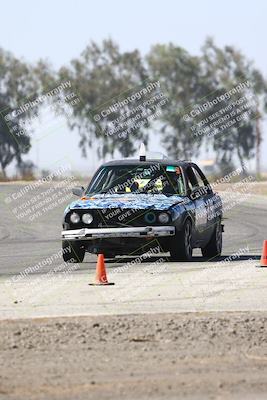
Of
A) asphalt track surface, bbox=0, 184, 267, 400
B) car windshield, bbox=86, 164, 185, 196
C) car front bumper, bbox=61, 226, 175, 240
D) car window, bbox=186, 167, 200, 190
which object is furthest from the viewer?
car window, bbox=186, 167, 200, 190

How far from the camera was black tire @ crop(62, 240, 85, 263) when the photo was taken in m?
19.6

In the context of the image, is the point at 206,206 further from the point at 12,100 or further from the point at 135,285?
the point at 12,100

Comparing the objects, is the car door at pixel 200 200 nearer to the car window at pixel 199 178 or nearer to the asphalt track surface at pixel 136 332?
the car window at pixel 199 178

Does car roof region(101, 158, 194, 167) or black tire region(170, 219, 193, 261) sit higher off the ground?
car roof region(101, 158, 194, 167)

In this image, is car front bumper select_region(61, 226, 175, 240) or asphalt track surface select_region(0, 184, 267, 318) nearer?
asphalt track surface select_region(0, 184, 267, 318)

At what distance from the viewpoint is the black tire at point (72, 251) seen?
773 inches

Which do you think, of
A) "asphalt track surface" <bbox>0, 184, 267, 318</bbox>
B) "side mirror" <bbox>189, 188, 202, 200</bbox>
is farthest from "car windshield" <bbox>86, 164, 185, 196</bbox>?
"asphalt track surface" <bbox>0, 184, 267, 318</bbox>

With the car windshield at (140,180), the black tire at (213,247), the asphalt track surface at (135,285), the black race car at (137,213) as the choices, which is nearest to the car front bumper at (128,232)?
the black race car at (137,213)

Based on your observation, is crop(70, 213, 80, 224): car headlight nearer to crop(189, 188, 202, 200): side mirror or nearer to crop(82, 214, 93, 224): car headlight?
crop(82, 214, 93, 224): car headlight

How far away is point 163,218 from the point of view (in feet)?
63.2

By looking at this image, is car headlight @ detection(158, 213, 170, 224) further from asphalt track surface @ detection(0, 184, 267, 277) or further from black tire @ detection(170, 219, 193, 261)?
asphalt track surface @ detection(0, 184, 267, 277)

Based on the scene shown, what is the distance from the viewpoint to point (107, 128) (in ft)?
350

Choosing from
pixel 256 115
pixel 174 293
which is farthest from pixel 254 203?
pixel 256 115

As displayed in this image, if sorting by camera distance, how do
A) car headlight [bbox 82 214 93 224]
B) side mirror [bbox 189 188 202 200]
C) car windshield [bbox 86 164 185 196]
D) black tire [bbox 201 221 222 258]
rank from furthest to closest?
black tire [bbox 201 221 222 258] < side mirror [bbox 189 188 202 200] < car windshield [bbox 86 164 185 196] < car headlight [bbox 82 214 93 224]
